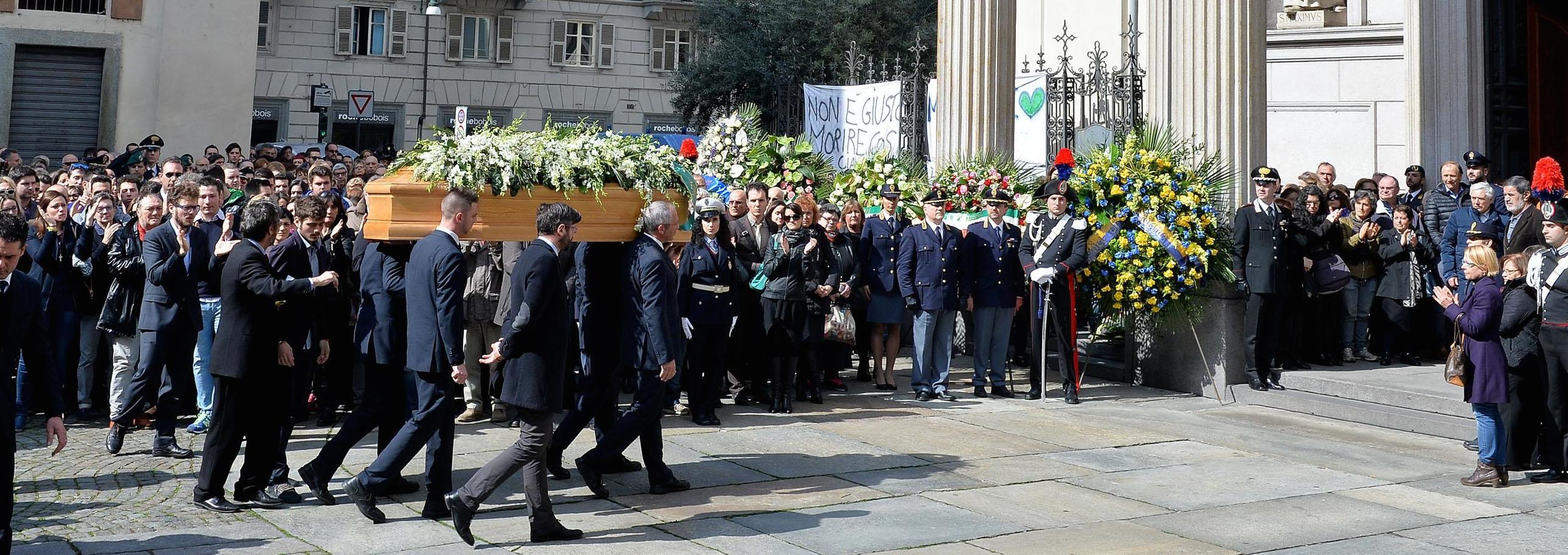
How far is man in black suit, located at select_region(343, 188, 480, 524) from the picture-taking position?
6.84m

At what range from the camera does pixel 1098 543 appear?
6.75 metres

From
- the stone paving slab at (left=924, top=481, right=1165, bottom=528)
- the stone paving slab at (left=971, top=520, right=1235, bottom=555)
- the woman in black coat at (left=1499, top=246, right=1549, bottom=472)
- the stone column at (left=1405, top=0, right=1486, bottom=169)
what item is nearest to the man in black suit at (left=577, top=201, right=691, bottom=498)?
the stone paving slab at (left=924, top=481, right=1165, bottom=528)

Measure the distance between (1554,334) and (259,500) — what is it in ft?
23.5

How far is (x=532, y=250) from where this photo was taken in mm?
6828

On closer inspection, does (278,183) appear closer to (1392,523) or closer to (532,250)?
(532,250)

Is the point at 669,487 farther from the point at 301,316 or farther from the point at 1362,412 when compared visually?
the point at 1362,412

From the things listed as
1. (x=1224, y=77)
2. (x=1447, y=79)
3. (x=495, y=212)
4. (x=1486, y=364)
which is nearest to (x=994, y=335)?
(x=1224, y=77)

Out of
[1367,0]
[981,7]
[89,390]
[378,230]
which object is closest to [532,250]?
[378,230]

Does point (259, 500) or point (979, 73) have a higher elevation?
point (979, 73)

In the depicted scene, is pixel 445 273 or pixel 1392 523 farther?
pixel 1392 523

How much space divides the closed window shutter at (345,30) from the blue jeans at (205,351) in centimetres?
3488

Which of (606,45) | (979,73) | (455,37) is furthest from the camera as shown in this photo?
(606,45)

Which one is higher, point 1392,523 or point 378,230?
point 378,230

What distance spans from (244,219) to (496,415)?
9.60 ft
